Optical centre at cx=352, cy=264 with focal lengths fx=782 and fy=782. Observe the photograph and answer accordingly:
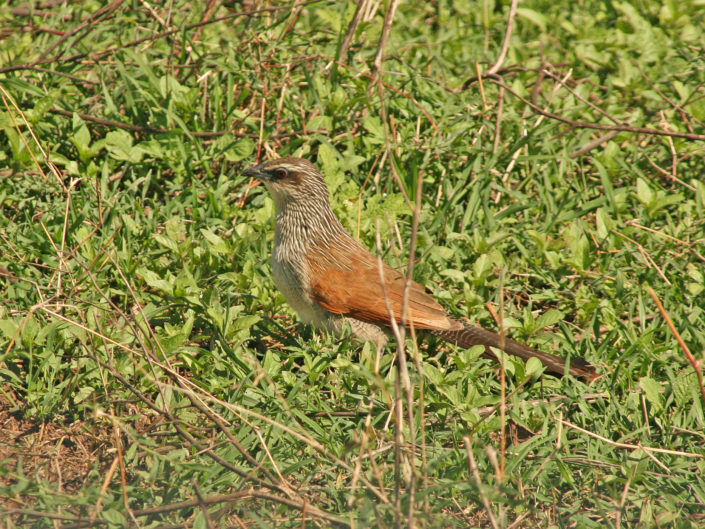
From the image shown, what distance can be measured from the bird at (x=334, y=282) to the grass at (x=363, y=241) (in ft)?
0.49

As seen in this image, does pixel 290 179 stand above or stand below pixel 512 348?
above

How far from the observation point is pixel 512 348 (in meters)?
4.26

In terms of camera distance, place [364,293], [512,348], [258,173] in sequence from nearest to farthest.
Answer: [512,348] → [364,293] → [258,173]

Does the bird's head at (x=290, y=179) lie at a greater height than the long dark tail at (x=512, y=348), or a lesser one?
greater

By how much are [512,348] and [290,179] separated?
161 centimetres

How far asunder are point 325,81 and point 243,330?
2.29 metres

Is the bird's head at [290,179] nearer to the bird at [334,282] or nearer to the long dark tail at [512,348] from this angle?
the bird at [334,282]

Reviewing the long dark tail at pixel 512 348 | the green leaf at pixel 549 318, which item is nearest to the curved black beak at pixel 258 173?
the long dark tail at pixel 512 348

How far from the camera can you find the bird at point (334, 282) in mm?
4316

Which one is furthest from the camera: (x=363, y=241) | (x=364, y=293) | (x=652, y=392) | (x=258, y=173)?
(x=363, y=241)

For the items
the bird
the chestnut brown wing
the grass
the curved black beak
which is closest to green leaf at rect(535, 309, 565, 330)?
the grass

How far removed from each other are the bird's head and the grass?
0.45 m

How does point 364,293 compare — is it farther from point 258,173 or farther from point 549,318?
point 549,318

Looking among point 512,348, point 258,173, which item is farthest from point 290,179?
point 512,348
